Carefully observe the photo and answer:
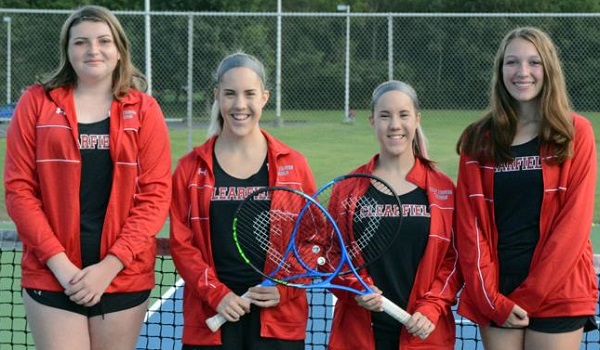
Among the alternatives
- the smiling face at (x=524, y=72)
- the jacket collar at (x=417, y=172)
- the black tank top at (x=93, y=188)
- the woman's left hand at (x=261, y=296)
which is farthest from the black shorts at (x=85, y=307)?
the smiling face at (x=524, y=72)

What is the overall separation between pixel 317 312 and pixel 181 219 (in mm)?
2925

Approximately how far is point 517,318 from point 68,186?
1663mm

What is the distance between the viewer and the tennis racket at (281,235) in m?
3.26

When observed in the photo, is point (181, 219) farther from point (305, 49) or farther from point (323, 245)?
point (305, 49)

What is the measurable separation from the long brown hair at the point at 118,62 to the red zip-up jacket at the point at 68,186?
5 centimetres

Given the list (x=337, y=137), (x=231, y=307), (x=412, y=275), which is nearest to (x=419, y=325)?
(x=412, y=275)

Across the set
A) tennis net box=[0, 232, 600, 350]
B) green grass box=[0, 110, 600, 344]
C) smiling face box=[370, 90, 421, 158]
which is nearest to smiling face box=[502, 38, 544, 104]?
smiling face box=[370, 90, 421, 158]

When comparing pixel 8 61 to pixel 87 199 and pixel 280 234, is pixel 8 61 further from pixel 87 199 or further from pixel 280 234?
pixel 280 234

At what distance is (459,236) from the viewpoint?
328cm

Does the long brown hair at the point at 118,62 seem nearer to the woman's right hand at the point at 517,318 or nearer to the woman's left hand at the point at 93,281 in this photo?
the woman's left hand at the point at 93,281

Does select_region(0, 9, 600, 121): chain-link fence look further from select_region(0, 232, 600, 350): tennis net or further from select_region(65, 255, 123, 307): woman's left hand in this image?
select_region(65, 255, 123, 307): woman's left hand

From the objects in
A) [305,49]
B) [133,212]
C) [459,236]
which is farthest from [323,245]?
[305,49]

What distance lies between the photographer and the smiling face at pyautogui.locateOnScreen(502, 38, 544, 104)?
127 inches

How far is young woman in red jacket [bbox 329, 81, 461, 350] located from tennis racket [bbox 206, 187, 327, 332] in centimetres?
21
